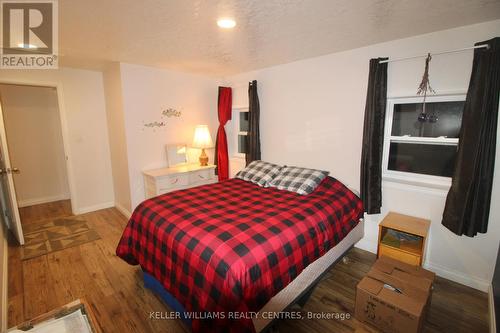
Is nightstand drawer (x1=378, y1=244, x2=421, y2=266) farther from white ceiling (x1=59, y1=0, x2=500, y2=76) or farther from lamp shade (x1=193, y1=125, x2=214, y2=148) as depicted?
lamp shade (x1=193, y1=125, x2=214, y2=148)

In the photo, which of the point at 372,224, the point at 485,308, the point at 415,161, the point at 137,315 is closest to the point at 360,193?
the point at 372,224

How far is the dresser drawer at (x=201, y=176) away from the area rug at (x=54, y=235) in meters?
1.43

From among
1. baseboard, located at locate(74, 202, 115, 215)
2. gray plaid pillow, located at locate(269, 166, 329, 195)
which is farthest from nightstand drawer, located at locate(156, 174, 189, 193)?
baseboard, located at locate(74, 202, 115, 215)

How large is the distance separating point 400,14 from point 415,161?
1.39 meters

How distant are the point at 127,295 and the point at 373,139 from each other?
108 inches

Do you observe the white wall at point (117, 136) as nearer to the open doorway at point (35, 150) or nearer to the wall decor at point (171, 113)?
the wall decor at point (171, 113)

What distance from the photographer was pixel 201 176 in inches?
147

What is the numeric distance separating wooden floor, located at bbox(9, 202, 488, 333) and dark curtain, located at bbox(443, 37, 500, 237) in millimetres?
620

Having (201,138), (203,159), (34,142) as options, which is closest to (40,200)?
(34,142)

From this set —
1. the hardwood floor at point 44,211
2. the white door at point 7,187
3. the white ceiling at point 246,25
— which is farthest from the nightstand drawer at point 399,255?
the hardwood floor at point 44,211

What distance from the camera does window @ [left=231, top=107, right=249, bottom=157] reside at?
4109mm

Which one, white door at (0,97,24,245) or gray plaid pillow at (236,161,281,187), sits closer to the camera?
white door at (0,97,24,245)

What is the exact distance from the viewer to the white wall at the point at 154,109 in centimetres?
324

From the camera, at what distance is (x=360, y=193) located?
103 inches
